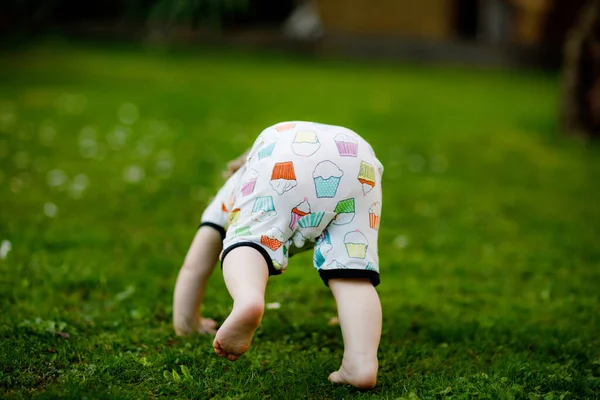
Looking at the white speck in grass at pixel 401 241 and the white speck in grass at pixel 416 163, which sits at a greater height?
the white speck in grass at pixel 401 241

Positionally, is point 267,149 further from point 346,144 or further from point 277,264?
point 277,264

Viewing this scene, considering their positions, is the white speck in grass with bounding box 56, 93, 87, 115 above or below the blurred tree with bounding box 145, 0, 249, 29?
below

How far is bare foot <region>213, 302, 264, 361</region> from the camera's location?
85.5 inches

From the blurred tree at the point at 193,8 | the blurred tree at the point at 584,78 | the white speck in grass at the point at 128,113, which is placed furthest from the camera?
the blurred tree at the point at 584,78

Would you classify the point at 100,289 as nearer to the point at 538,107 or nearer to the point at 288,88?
the point at 288,88

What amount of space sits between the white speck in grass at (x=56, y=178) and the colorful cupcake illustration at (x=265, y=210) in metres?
3.29

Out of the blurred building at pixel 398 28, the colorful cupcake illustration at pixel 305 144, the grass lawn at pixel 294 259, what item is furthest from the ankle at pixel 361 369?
the blurred building at pixel 398 28

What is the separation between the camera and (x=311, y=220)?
2.38 metres

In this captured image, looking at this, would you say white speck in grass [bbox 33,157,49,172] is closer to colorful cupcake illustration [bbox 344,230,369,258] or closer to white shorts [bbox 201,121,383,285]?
white shorts [bbox 201,121,383,285]

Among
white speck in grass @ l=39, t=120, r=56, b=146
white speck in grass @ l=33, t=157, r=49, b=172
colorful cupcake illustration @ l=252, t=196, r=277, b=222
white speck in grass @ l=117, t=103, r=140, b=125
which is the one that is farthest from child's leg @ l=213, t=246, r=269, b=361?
white speck in grass @ l=117, t=103, r=140, b=125

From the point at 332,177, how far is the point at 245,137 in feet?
14.8

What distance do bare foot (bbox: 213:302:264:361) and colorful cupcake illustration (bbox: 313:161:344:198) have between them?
1.46 feet

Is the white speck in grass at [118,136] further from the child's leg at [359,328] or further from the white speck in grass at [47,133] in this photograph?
the child's leg at [359,328]

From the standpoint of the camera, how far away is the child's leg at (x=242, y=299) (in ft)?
7.14
